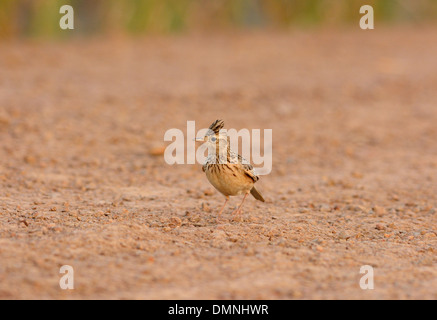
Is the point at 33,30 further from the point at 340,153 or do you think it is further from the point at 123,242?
the point at 123,242

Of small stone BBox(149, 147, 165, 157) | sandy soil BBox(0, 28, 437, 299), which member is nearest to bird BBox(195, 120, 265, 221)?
sandy soil BBox(0, 28, 437, 299)

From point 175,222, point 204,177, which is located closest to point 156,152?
point 204,177

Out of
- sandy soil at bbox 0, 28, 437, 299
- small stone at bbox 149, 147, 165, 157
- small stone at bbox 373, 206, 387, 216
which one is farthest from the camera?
small stone at bbox 149, 147, 165, 157

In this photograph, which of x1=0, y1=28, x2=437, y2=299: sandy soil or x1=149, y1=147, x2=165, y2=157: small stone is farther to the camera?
x1=149, y1=147, x2=165, y2=157: small stone

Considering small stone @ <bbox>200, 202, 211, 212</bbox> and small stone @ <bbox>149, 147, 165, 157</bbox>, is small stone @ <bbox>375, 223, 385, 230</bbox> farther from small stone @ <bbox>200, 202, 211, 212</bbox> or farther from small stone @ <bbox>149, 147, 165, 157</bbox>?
small stone @ <bbox>149, 147, 165, 157</bbox>

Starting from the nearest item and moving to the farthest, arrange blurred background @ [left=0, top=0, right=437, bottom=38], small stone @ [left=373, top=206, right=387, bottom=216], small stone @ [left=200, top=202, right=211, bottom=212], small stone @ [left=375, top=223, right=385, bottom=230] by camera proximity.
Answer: small stone @ [left=375, top=223, right=385, bottom=230]
small stone @ [left=200, top=202, right=211, bottom=212]
small stone @ [left=373, top=206, right=387, bottom=216]
blurred background @ [left=0, top=0, right=437, bottom=38]
